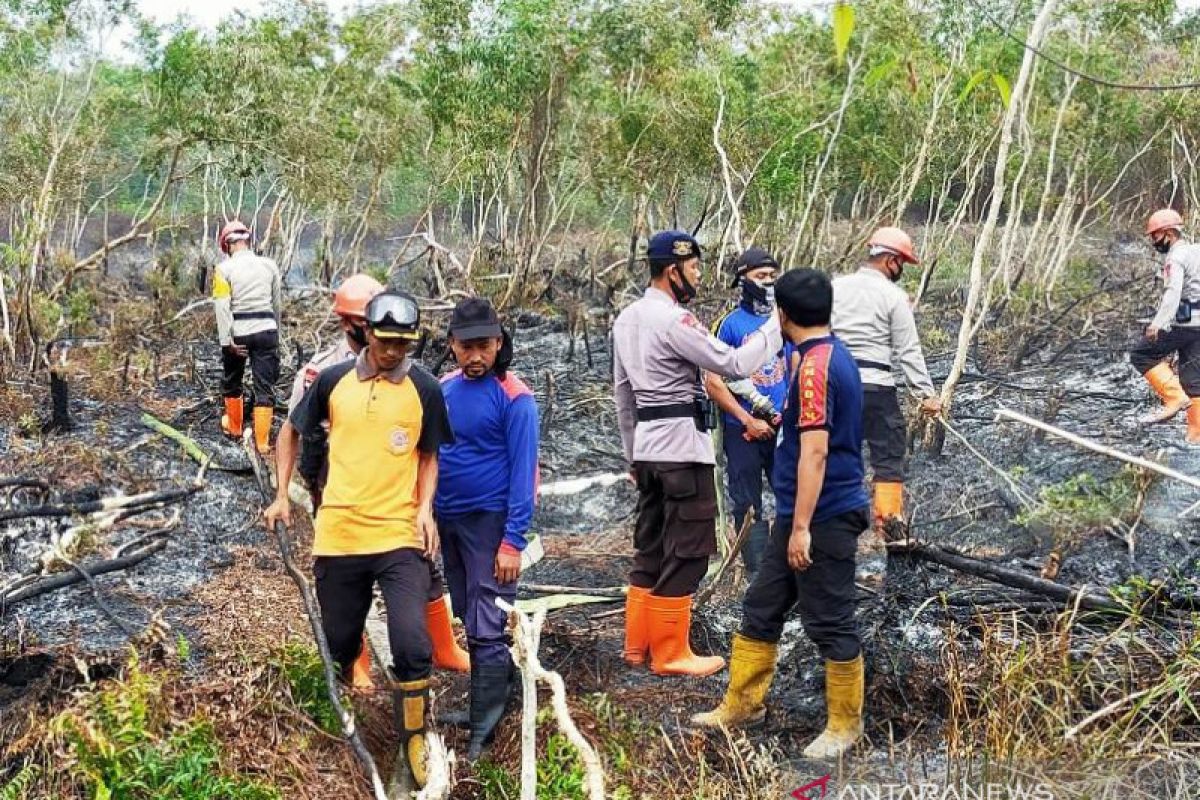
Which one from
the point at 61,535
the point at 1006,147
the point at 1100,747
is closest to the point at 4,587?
the point at 61,535

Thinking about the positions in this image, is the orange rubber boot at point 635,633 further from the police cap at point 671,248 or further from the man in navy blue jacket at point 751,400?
the police cap at point 671,248

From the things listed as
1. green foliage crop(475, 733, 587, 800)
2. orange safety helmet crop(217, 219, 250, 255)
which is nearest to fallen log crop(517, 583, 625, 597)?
green foliage crop(475, 733, 587, 800)

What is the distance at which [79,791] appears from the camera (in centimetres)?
→ 338

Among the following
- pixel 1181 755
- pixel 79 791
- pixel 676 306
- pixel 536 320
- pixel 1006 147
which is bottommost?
pixel 536 320

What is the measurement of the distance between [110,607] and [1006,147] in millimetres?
5392

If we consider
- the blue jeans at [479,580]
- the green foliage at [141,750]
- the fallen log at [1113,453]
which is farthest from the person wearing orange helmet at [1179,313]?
the green foliage at [141,750]

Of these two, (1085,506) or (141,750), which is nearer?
(141,750)

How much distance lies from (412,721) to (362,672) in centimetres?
72

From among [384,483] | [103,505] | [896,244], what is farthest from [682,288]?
[103,505]

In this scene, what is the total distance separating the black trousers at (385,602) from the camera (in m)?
3.84

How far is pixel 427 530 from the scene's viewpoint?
13.4ft

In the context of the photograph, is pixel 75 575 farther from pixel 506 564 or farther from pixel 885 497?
pixel 885 497

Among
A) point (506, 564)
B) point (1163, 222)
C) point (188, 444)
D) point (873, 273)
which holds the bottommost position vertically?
point (188, 444)

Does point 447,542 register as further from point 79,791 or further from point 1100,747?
point 1100,747
